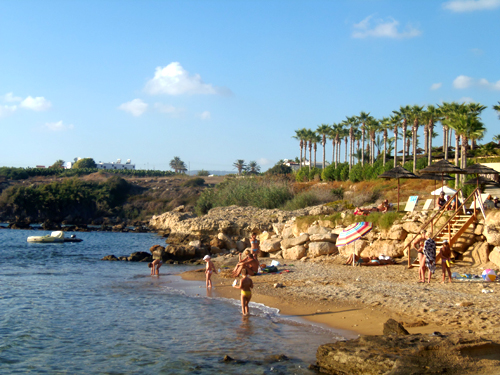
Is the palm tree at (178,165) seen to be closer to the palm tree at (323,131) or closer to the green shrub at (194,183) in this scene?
the green shrub at (194,183)

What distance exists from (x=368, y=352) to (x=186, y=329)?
206 inches

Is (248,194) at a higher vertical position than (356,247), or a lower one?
higher

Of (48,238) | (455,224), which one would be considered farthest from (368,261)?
(48,238)

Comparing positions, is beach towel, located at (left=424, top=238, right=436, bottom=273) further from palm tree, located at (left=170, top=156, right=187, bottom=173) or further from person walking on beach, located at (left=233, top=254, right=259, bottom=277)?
palm tree, located at (left=170, top=156, right=187, bottom=173)

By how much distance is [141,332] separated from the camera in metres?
10.7

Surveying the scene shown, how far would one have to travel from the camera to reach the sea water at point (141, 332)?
840 cm

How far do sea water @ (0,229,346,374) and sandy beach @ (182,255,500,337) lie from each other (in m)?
0.90

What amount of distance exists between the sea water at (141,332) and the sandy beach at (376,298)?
90cm

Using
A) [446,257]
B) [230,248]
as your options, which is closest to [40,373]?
[446,257]

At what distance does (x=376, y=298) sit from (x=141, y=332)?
20.8 ft

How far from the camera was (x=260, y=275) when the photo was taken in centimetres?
1789

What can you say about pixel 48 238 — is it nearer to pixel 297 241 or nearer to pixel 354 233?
pixel 297 241

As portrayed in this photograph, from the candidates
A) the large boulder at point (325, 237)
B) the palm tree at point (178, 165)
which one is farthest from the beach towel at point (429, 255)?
the palm tree at point (178, 165)

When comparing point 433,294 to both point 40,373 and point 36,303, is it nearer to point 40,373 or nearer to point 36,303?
point 40,373
